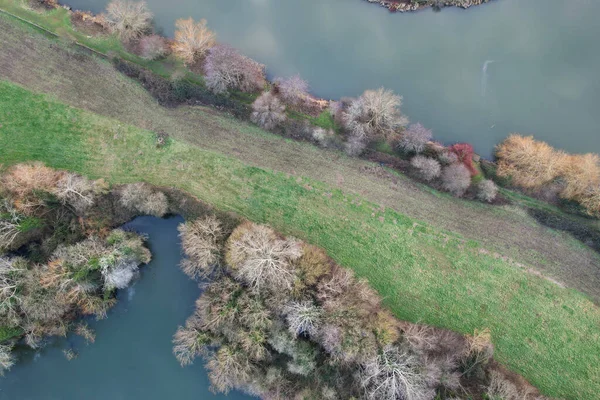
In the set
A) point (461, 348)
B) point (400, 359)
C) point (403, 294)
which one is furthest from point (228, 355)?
point (461, 348)

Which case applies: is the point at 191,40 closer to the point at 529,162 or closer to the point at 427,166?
the point at 427,166

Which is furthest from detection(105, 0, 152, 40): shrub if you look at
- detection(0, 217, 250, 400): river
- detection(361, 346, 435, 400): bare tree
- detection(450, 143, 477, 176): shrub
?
detection(361, 346, 435, 400): bare tree

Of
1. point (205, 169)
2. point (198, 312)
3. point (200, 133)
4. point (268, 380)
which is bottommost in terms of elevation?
point (268, 380)

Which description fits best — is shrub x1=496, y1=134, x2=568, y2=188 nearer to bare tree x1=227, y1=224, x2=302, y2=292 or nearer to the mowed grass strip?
the mowed grass strip

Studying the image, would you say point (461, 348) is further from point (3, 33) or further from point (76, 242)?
point (3, 33)

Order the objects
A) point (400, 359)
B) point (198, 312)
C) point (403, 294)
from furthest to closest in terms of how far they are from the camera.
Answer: point (403, 294) < point (198, 312) < point (400, 359)

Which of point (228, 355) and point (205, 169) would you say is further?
point (205, 169)
